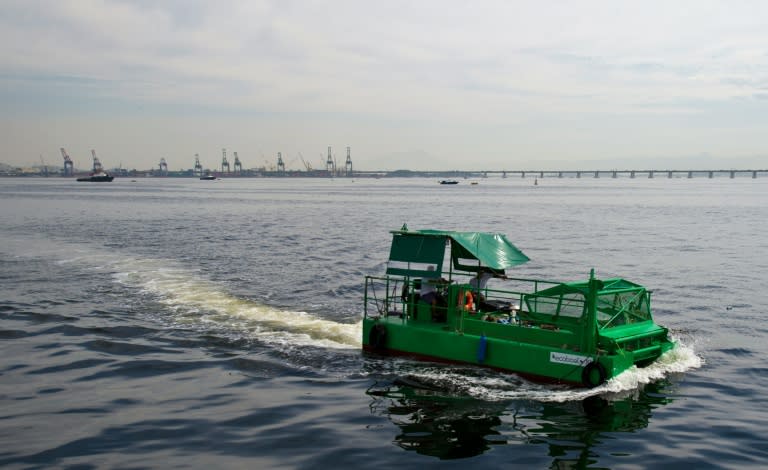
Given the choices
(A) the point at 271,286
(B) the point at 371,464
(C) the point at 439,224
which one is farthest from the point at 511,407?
(C) the point at 439,224

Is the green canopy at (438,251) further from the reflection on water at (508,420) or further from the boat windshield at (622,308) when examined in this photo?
the reflection on water at (508,420)

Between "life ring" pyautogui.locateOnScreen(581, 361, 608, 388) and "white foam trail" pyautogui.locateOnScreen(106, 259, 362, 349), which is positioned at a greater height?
"life ring" pyautogui.locateOnScreen(581, 361, 608, 388)

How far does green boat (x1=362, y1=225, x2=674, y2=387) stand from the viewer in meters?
15.3

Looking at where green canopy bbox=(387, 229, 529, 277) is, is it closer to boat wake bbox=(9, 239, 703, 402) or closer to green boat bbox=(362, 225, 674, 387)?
green boat bbox=(362, 225, 674, 387)

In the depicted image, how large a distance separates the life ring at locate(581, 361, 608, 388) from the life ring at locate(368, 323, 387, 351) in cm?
573

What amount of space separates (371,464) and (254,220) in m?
58.8

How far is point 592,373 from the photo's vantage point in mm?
14836

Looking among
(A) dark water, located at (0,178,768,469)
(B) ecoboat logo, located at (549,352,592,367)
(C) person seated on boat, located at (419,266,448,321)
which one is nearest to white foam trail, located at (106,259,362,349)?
(A) dark water, located at (0,178,768,469)

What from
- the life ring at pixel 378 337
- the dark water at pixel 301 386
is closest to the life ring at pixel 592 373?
the dark water at pixel 301 386

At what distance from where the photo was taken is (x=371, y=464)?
11797mm

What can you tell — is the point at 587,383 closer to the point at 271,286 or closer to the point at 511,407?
the point at 511,407

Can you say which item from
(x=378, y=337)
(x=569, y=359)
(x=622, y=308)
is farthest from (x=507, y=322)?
(x=378, y=337)

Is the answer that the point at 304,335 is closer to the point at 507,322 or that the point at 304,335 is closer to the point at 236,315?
the point at 236,315

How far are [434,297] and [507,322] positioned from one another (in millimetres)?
2230
